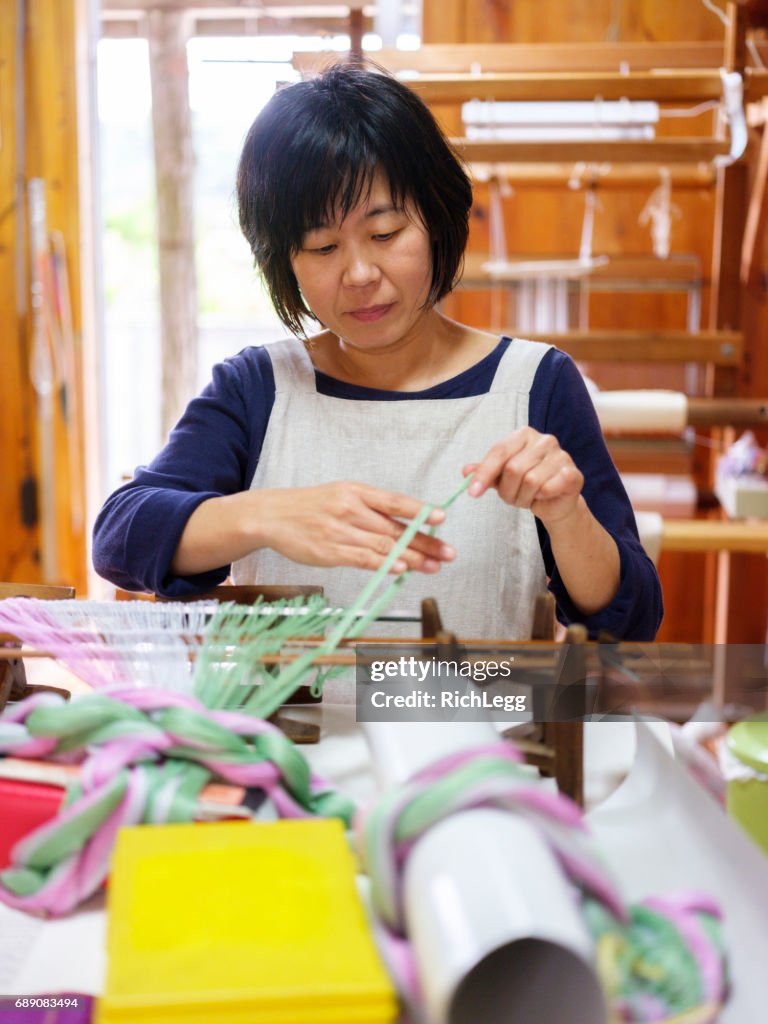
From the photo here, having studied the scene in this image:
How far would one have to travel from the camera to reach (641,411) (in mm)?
2357

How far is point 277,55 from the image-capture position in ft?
10.1

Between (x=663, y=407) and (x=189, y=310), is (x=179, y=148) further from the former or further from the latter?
(x=663, y=407)

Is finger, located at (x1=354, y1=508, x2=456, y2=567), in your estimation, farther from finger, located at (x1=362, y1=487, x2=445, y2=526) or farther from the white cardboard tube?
the white cardboard tube

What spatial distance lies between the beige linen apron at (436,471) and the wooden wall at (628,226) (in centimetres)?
170

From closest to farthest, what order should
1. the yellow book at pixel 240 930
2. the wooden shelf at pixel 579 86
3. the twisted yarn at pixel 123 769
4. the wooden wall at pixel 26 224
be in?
the yellow book at pixel 240 930, the twisted yarn at pixel 123 769, the wooden shelf at pixel 579 86, the wooden wall at pixel 26 224

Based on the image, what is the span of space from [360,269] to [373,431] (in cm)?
26

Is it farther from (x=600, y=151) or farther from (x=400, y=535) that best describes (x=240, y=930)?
(x=600, y=151)

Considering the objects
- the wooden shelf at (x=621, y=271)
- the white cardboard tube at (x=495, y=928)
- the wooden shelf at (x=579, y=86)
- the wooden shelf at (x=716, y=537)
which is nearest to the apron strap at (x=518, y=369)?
the white cardboard tube at (x=495, y=928)

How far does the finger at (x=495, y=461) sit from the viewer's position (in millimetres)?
904

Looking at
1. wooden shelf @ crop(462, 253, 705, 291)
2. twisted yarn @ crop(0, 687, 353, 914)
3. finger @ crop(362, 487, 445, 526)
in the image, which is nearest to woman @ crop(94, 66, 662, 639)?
finger @ crop(362, 487, 445, 526)

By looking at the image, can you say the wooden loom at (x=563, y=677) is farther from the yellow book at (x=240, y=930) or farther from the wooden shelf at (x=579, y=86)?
the wooden shelf at (x=579, y=86)

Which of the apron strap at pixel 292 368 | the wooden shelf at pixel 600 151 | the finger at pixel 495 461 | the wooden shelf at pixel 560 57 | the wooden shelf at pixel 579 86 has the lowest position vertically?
the finger at pixel 495 461

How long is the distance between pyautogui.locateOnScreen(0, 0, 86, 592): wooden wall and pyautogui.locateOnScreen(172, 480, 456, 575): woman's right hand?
216cm

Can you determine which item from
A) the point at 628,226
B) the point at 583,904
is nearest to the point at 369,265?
the point at 583,904
